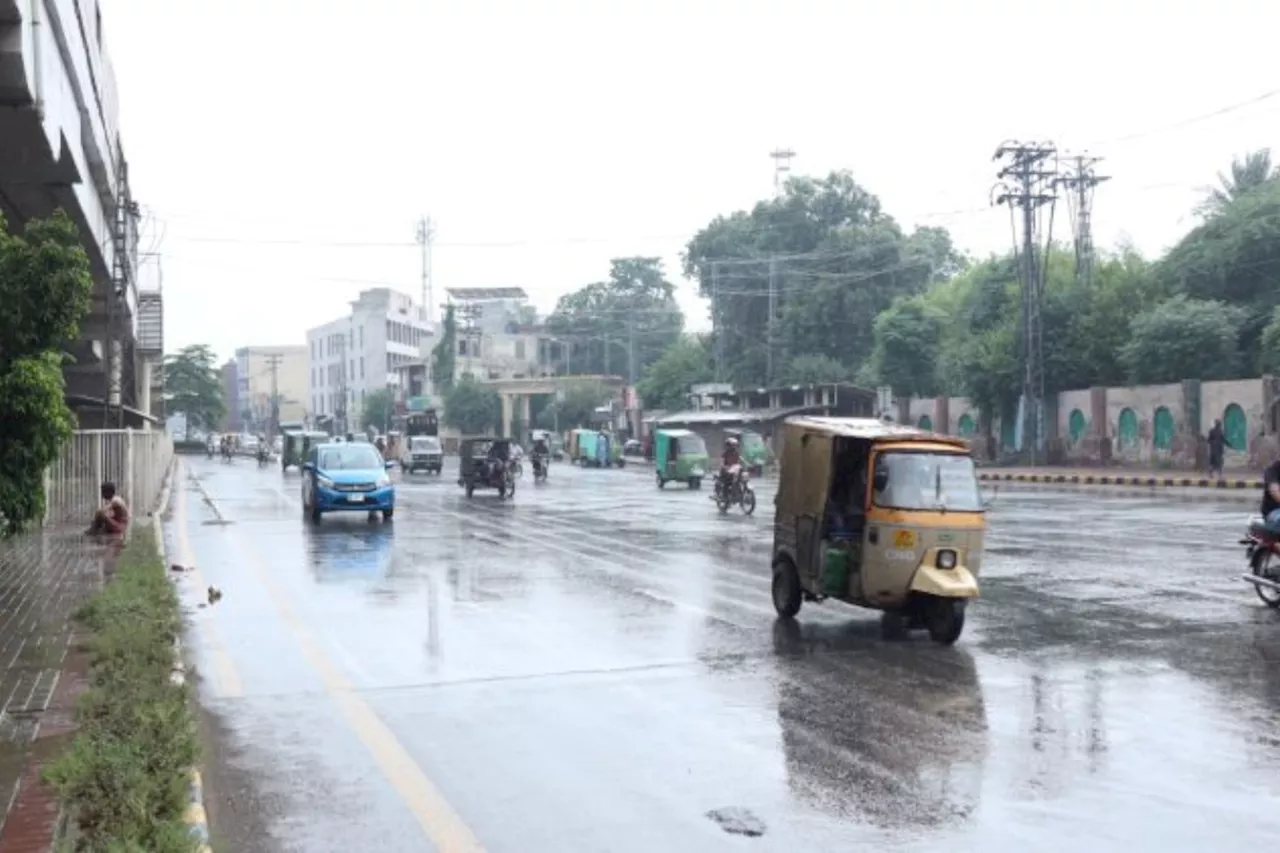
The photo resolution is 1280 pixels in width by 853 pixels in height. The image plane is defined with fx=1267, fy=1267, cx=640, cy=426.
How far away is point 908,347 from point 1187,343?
19.3 metres

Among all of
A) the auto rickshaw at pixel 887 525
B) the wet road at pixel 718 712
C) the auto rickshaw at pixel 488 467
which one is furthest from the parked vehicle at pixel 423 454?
the auto rickshaw at pixel 887 525

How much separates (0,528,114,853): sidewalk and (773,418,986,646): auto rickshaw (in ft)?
19.6

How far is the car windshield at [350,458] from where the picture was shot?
83.6 feet

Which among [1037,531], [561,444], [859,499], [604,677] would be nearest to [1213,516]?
[1037,531]

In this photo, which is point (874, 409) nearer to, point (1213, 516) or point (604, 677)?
point (1213, 516)

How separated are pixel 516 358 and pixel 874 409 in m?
55.1

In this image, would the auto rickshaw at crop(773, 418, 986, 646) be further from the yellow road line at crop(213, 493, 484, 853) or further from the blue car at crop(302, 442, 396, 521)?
the blue car at crop(302, 442, 396, 521)

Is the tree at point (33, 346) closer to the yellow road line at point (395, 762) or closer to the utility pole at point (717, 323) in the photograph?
the yellow road line at point (395, 762)

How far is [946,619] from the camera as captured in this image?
10.3 meters

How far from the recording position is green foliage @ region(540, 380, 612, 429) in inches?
3585

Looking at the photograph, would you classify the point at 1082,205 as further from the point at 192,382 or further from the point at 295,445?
the point at 192,382

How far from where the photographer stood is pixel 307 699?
8.35 metres

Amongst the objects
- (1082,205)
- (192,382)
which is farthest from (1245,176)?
(192,382)

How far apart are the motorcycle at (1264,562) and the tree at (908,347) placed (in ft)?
162
